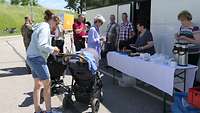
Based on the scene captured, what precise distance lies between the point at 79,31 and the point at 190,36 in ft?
17.6

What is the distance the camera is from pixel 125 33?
1263 cm

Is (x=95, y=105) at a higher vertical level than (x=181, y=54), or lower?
lower

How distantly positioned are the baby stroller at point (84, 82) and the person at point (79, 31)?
5.11 meters

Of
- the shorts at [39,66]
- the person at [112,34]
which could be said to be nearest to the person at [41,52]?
the shorts at [39,66]

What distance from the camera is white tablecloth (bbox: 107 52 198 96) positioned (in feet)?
24.8

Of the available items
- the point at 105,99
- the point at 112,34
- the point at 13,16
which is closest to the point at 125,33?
the point at 112,34

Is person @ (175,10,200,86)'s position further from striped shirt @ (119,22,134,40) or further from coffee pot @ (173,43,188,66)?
striped shirt @ (119,22,134,40)

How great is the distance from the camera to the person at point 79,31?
44.1ft

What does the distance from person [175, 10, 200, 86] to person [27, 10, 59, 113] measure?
9.27 feet

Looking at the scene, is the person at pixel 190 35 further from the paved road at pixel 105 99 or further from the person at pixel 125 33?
the person at pixel 125 33

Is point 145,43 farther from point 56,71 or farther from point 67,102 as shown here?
point 67,102

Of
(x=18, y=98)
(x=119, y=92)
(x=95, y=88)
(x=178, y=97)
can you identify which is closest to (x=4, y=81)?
(x=18, y=98)

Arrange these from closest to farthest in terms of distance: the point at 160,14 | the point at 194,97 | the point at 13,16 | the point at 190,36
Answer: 1. the point at 194,97
2. the point at 190,36
3. the point at 160,14
4. the point at 13,16

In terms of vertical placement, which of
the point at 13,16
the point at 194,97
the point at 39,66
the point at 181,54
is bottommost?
the point at 194,97
